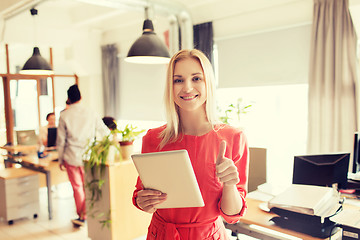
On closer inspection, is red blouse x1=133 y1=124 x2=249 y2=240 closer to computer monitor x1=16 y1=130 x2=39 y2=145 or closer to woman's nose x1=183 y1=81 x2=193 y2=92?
woman's nose x1=183 y1=81 x2=193 y2=92

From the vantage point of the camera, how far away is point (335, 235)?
177 centimetres

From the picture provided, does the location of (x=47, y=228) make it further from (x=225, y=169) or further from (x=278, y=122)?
(x=278, y=122)

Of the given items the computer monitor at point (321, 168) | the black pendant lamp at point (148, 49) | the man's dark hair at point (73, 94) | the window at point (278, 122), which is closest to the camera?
the computer monitor at point (321, 168)

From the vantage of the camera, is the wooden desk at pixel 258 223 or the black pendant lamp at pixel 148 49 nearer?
the wooden desk at pixel 258 223

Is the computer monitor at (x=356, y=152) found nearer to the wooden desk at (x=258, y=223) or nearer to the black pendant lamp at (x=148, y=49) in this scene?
the wooden desk at (x=258, y=223)

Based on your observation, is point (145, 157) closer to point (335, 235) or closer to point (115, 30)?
point (335, 235)

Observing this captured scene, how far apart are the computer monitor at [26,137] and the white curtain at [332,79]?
4.73 metres

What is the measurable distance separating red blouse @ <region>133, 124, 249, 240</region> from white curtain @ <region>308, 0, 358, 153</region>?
3.29 metres

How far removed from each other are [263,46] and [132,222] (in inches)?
128

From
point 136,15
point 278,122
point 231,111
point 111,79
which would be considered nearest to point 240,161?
point 231,111

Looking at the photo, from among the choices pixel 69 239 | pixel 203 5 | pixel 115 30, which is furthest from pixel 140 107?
pixel 69 239

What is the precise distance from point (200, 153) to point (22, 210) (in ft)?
12.3

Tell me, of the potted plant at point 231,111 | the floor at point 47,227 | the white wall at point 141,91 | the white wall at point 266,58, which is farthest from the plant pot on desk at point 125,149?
the white wall at point 141,91

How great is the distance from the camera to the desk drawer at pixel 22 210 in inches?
161
